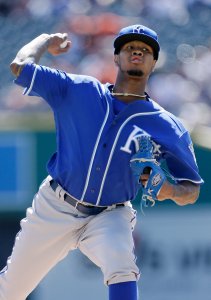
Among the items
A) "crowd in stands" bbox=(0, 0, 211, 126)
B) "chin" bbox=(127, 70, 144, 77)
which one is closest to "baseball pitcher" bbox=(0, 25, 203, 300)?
"chin" bbox=(127, 70, 144, 77)

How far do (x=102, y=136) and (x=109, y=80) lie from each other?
361 centimetres

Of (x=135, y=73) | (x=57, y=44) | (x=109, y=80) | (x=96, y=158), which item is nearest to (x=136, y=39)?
(x=135, y=73)

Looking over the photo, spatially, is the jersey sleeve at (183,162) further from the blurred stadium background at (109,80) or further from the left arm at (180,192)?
the blurred stadium background at (109,80)

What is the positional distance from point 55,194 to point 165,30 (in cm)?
463

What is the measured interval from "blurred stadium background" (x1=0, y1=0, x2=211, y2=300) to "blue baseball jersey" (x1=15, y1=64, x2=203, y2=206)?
2.59m

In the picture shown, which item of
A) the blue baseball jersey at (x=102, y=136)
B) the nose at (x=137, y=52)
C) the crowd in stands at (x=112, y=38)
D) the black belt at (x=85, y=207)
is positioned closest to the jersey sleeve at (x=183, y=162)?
the blue baseball jersey at (x=102, y=136)

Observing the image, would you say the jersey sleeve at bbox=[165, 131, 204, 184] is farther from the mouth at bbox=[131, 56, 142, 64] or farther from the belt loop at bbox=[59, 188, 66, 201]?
the belt loop at bbox=[59, 188, 66, 201]

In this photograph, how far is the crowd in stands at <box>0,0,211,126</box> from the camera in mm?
8078

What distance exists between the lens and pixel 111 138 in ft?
14.4

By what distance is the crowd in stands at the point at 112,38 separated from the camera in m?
8.08

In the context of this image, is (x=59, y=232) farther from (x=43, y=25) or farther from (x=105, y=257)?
(x=43, y=25)

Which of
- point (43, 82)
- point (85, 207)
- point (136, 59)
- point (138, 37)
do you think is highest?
point (138, 37)

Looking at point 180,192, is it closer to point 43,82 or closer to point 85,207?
point 85,207

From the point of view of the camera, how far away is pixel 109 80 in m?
7.96
